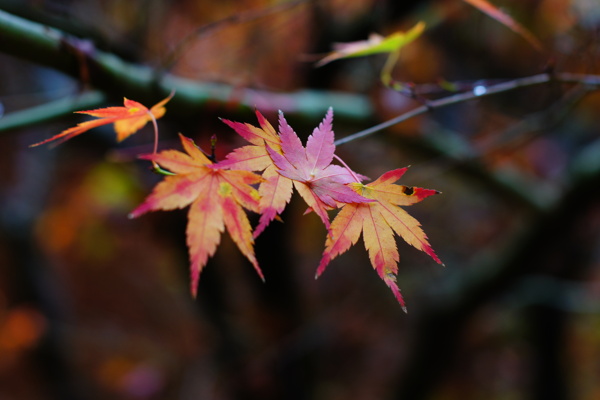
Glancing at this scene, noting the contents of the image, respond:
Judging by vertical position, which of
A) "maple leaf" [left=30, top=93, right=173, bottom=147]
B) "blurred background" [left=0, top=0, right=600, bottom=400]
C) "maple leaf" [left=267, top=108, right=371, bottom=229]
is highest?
"maple leaf" [left=30, top=93, right=173, bottom=147]

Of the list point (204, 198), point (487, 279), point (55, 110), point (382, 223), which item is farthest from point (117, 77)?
point (487, 279)

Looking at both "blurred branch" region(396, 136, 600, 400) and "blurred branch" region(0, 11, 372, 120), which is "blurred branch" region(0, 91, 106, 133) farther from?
"blurred branch" region(396, 136, 600, 400)

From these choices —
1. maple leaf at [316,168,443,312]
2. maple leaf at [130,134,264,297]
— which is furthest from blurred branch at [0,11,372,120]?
maple leaf at [316,168,443,312]

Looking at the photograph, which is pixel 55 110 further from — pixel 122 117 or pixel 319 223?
pixel 319 223

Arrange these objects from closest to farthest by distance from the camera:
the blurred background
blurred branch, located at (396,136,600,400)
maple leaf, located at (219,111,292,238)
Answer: maple leaf, located at (219,111,292,238) → the blurred background → blurred branch, located at (396,136,600,400)

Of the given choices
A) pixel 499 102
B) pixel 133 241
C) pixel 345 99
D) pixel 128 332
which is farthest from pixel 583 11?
pixel 128 332

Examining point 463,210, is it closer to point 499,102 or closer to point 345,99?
point 499,102

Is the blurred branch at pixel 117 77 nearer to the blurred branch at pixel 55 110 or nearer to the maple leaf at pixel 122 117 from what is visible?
the blurred branch at pixel 55 110
